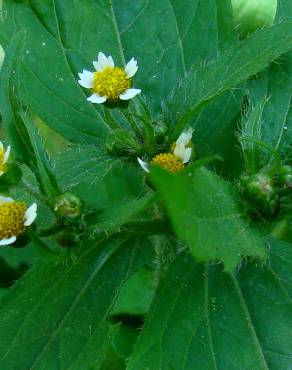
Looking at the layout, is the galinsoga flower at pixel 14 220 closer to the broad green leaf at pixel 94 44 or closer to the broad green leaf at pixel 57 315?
the broad green leaf at pixel 57 315

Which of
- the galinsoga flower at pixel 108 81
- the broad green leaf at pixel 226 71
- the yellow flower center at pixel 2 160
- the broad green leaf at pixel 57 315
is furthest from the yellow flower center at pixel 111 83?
the broad green leaf at pixel 57 315

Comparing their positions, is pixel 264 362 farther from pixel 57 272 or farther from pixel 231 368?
pixel 57 272

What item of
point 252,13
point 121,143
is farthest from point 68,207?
point 252,13

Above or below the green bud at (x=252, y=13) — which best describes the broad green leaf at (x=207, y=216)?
below

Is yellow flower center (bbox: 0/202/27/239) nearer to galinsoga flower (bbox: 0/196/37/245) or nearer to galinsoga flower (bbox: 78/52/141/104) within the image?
galinsoga flower (bbox: 0/196/37/245)

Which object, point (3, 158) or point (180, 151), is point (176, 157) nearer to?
point (180, 151)

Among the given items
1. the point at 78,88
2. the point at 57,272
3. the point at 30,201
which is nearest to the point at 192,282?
the point at 57,272
